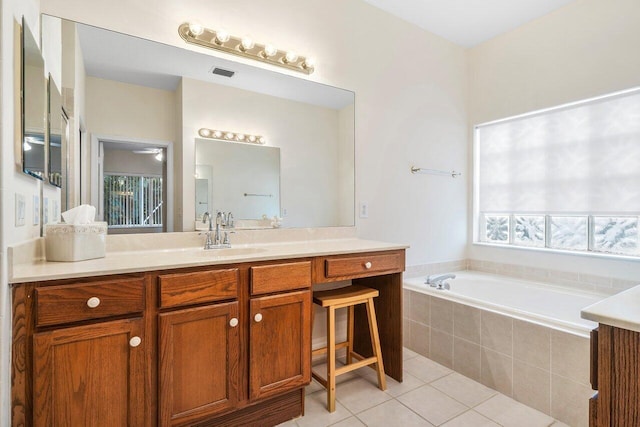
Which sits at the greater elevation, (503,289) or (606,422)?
(606,422)

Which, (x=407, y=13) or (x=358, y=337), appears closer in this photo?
(x=358, y=337)

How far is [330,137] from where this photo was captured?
2504mm

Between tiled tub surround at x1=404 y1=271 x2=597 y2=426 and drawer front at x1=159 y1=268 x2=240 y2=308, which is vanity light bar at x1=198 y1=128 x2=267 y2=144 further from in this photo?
tiled tub surround at x1=404 y1=271 x2=597 y2=426

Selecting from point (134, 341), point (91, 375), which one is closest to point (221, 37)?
point (134, 341)

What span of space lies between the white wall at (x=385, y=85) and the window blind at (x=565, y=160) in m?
0.31

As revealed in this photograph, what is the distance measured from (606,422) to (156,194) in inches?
79.5

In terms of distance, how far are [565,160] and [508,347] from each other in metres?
1.73

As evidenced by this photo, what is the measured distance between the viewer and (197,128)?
1976 millimetres

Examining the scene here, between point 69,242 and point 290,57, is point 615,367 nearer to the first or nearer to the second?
point 69,242

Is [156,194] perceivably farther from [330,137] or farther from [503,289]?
[503,289]

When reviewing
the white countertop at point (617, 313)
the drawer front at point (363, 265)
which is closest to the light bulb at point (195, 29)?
the drawer front at point (363, 265)

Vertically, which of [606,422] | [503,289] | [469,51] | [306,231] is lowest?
[503,289]

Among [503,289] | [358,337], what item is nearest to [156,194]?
[358,337]

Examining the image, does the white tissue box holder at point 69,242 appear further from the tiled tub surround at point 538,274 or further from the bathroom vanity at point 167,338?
the tiled tub surround at point 538,274
